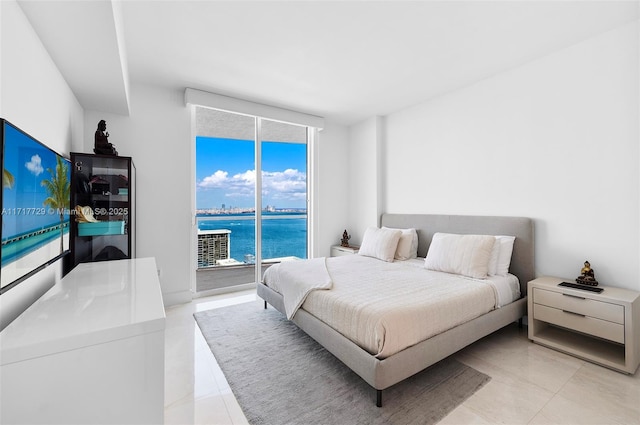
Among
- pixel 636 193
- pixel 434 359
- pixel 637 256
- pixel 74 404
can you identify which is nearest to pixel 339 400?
pixel 434 359

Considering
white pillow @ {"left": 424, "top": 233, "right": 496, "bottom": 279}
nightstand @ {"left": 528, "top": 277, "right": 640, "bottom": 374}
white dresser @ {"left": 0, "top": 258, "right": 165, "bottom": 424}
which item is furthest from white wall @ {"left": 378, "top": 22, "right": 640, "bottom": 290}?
white dresser @ {"left": 0, "top": 258, "right": 165, "bottom": 424}

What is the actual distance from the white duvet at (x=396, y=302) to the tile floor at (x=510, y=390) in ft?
1.33

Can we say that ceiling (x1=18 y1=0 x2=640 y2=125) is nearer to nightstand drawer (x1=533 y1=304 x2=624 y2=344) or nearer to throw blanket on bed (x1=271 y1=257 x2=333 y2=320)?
throw blanket on bed (x1=271 y1=257 x2=333 y2=320)

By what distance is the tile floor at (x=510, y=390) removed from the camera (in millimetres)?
1619

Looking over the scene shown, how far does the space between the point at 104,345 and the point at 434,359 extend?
187 centimetres

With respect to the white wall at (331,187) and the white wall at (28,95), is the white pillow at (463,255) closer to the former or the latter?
the white wall at (331,187)

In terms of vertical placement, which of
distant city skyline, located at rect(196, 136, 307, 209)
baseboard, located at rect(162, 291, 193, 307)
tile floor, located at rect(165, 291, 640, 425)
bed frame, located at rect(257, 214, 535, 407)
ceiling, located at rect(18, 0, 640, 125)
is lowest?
tile floor, located at rect(165, 291, 640, 425)

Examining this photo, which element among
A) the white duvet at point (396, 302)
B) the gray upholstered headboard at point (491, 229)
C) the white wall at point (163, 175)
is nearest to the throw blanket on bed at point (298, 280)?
the white duvet at point (396, 302)

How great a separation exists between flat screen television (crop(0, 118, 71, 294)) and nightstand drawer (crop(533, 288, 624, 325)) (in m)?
3.50

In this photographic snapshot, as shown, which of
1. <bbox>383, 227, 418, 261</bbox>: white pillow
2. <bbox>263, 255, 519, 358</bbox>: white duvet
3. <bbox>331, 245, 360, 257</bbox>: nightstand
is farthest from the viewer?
<bbox>331, 245, 360, 257</bbox>: nightstand

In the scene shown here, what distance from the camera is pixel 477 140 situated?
329 centimetres

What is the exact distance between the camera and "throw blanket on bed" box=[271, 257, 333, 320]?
7.95ft

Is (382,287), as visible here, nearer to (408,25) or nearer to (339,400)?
(339,400)

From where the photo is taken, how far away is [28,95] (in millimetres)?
1479
